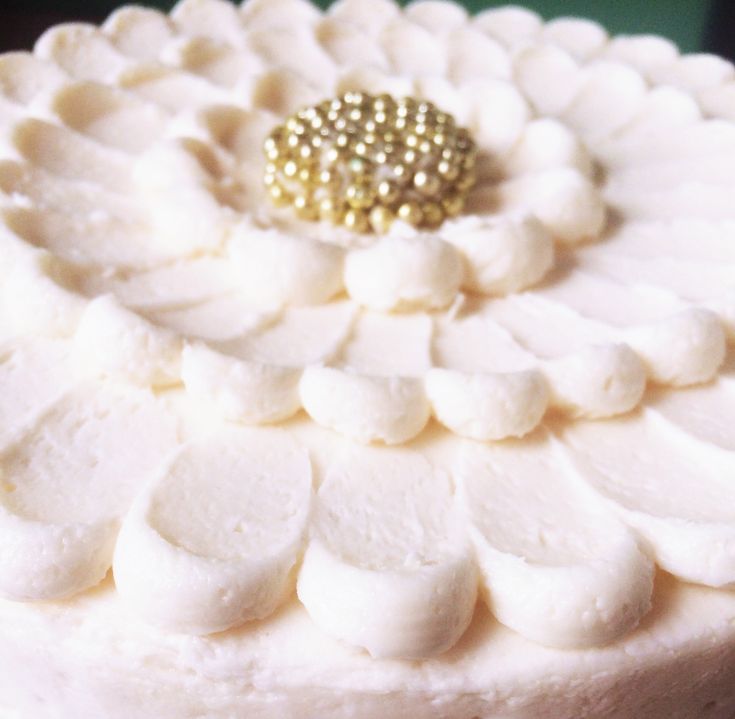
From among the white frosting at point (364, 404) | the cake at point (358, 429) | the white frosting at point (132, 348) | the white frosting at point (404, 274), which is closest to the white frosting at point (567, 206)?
the cake at point (358, 429)

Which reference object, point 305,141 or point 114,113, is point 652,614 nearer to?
point 305,141

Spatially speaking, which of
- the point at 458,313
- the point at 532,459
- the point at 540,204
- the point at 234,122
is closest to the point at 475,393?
the point at 532,459

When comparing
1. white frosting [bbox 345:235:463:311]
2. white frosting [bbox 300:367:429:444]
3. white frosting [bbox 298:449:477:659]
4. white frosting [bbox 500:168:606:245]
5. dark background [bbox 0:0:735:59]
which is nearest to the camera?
white frosting [bbox 298:449:477:659]

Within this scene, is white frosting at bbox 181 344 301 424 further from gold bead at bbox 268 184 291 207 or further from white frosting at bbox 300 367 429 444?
gold bead at bbox 268 184 291 207

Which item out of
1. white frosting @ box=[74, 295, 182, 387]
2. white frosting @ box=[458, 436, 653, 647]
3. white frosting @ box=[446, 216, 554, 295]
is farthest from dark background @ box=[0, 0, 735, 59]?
white frosting @ box=[458, 436, 653, 647]

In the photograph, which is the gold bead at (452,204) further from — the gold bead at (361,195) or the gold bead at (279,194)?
the gold bead at (279,194)

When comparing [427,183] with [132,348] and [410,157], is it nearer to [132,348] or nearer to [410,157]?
[410,157]
